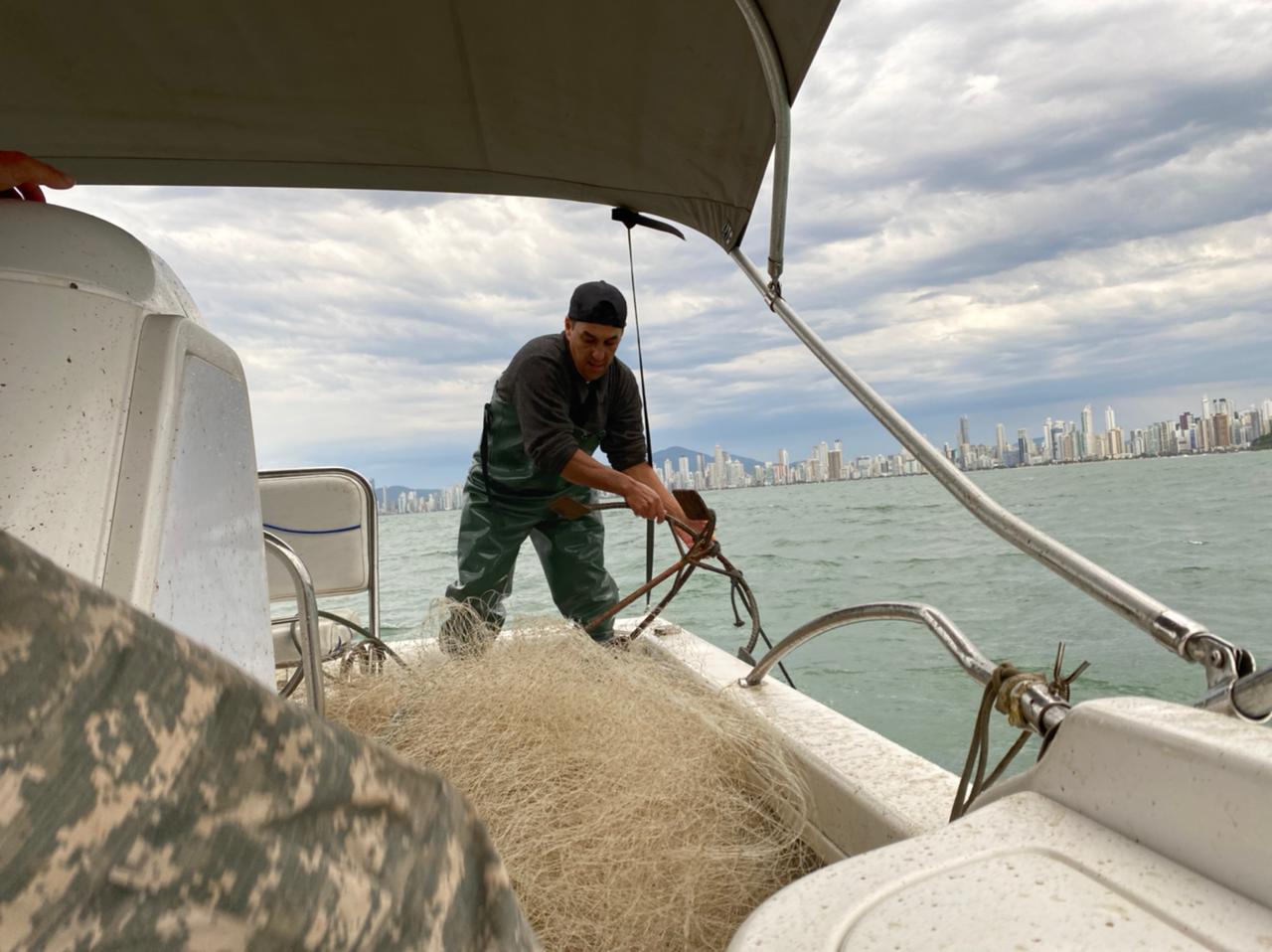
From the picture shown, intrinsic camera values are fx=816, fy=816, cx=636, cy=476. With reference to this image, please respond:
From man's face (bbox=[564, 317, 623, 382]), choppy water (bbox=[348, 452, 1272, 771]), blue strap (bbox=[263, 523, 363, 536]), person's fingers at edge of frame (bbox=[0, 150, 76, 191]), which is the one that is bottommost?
choppy water (bbox=[348, 452, 1272, 771])

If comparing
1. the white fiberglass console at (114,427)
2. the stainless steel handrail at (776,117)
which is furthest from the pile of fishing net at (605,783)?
the stainless steel handrail at (776,117)

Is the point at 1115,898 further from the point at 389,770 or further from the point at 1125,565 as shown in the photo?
the point at 1125,565

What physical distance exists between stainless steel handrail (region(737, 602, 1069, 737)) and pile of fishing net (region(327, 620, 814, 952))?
0.83ft

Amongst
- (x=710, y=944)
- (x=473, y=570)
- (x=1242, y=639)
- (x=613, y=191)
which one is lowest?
(x=1242, y=639)

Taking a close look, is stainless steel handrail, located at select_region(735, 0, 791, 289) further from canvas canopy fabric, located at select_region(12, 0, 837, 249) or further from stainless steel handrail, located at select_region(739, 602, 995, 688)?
stainless steel handrail, located at select_region(739, 602, 995, 688)

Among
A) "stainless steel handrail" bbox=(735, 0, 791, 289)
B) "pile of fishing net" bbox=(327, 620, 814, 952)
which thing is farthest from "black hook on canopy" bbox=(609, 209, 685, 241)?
"pile of fishing net" bbox=(327, 620, 814, 952)

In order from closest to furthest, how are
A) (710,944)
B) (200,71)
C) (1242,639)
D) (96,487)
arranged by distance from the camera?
(96,487) < (710,944) < (200,71) < (1242,639)

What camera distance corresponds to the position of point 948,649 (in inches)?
58.8

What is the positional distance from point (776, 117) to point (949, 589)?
10.4 m

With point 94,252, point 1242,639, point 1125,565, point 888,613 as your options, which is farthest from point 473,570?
point 1125,565

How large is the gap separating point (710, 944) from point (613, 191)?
2.20 metres

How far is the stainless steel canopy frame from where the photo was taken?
83 cm

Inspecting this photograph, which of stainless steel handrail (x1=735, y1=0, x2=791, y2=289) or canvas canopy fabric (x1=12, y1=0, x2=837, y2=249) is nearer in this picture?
stainless steel handrail (x1=735, y1=0, x2=791, y2=289)

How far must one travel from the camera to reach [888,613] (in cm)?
177
